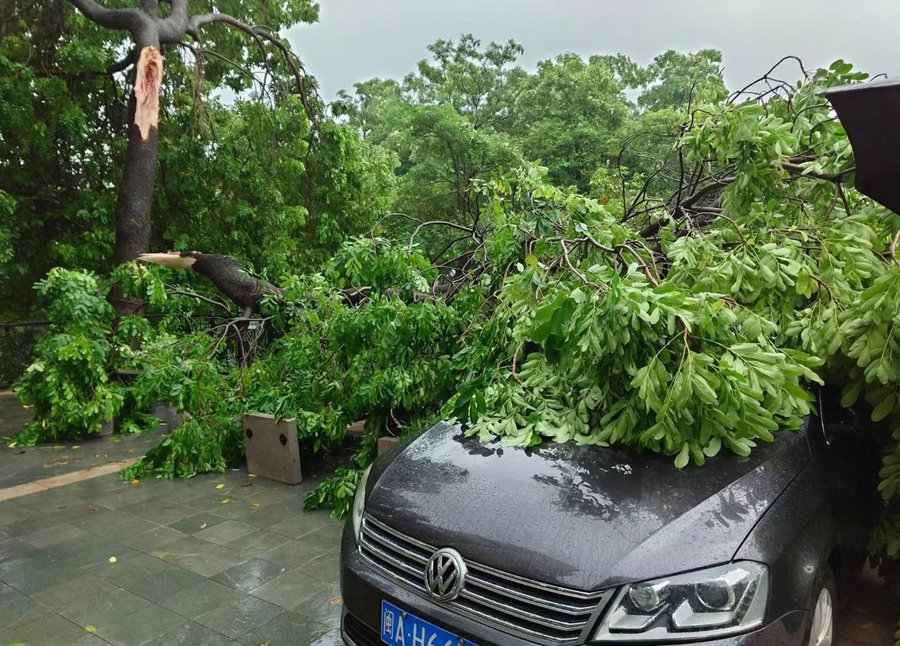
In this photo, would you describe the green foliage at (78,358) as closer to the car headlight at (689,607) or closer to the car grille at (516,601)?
the car grille at (516,601)

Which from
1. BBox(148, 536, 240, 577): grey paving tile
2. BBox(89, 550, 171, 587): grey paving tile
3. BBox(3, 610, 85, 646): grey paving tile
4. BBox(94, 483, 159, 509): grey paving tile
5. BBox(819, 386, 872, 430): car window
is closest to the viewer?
BBox(819, 386, 872, 430): car window

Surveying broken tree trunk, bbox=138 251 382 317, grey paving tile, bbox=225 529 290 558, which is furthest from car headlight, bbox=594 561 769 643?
broken tree trunk, bbox=138 251 382 317

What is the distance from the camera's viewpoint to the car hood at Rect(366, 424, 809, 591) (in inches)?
75.6

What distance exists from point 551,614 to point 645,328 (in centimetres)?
109

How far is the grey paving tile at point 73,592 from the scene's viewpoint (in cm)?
344

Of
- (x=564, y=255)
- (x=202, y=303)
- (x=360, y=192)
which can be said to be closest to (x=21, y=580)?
(x=564, y=255)

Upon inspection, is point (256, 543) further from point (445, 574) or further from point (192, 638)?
point (445, 574)

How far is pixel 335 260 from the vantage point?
4922 millimetres

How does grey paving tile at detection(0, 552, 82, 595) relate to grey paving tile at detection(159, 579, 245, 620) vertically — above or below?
below

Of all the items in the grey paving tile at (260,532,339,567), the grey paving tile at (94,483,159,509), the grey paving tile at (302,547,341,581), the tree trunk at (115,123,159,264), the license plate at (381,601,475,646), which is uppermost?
the tree trunk at (115,123,159,264)

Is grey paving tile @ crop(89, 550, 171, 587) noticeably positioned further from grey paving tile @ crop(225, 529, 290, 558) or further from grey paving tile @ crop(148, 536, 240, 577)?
grey paving tile @ crop(225, 529, 290, 558)

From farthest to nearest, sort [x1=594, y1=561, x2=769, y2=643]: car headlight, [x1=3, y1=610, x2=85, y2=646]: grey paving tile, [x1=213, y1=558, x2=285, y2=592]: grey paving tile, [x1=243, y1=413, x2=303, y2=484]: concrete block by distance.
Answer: [x1=243, y1=413, x2=303, y2=484]: concrete block → [x1=213, y1=558, x2=285, y2=592]: grey paving tile → [x1=3, y1=610, x2=85, y2=646]: grey paving tile → [x1=594, y1=561, x2=769, y2=643]: car headlight

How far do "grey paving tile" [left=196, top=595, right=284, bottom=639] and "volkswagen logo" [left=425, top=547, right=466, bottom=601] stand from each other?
5.18 ft

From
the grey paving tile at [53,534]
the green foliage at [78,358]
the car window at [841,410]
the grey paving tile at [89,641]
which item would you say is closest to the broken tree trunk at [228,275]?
the green foliage at [78,358]
